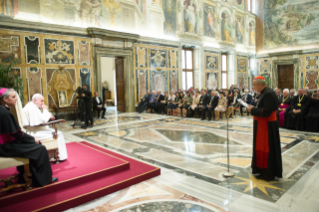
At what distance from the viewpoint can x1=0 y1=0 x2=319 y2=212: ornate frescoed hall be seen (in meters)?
3.11

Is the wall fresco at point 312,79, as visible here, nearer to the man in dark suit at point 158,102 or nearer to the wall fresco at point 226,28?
the wall fresco at point 226,28

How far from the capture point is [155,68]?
13.2m

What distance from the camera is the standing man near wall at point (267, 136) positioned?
3457 millimetres

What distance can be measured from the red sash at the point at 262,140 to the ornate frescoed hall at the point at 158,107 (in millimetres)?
15

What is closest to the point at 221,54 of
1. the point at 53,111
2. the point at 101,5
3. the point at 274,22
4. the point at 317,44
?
the point at 274,22

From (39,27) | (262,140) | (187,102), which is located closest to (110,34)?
(39,27)

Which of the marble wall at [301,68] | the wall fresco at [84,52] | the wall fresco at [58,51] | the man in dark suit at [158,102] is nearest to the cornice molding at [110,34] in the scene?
the wall fresco at [84,52]

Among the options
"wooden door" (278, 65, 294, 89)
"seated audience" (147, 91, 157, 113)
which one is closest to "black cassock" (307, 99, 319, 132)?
"seated audience" (147, 91, 157, 113)

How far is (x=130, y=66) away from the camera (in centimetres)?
1215

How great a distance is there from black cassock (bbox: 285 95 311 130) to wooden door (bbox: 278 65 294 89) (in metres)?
12.6

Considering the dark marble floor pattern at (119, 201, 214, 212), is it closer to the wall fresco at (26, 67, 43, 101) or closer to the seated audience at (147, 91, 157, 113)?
the wall fresco at (26, 67, 43, 101)

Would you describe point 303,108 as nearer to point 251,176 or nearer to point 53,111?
point 251,176

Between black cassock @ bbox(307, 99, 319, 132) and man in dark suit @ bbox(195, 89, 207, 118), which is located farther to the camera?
man in dark suit @ bbox(195, 89, 207, 118)

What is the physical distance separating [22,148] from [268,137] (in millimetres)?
3532
